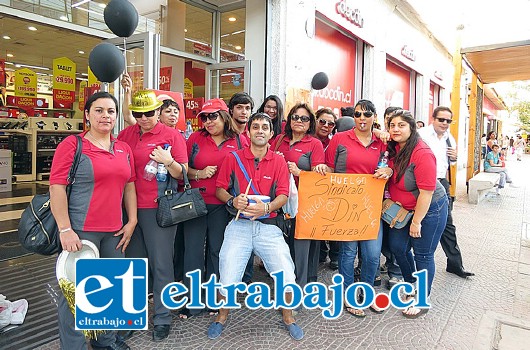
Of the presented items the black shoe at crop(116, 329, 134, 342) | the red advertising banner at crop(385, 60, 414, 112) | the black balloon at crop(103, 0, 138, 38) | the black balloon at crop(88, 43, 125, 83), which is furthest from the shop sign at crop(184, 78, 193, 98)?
the black shoe at crop(116, 329, 134, 342)

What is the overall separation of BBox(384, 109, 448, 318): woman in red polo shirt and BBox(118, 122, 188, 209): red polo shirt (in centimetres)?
182

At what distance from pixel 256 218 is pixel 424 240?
1.58 m

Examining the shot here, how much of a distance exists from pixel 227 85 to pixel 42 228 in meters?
4.86

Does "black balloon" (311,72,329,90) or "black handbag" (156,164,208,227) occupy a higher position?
"black balloon" (311,72,329,90)

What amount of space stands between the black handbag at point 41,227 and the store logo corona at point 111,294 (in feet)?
0.71

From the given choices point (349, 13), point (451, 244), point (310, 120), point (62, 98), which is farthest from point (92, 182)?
point (62, 98)

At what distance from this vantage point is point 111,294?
8.93 ft

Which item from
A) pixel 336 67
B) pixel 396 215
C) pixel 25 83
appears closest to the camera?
pixel 396 215

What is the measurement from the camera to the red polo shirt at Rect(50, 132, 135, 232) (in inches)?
90.6

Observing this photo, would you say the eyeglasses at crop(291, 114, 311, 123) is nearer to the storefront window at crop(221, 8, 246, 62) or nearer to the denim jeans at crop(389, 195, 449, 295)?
the denim jeans at crop(389, 195, 449, 295)

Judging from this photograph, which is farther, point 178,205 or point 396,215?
point 396,215

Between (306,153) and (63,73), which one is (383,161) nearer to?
(306,153)

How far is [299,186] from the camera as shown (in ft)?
11.1

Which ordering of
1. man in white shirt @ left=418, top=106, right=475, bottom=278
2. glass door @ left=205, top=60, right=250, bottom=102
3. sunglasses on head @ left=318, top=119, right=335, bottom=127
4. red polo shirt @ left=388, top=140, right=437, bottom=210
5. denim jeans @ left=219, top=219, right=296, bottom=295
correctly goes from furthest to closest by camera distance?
glass door @ left=205, top=60, right=250, bottom=102, man in white shirt @ left=418, top=106, right=475, bottom=278, sunglasses on head @ left=318, top=119, right=335, bottom=127, red polo shirt @ left=388, top=140, right=437, bottom=210, denim jeans @ left=219, top=219, right=296, bottom=295
